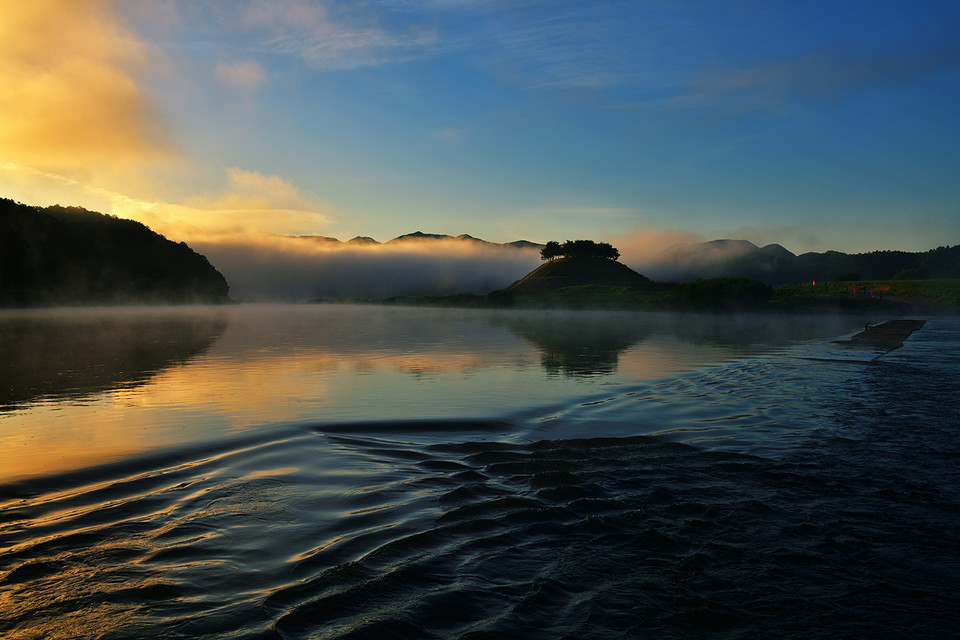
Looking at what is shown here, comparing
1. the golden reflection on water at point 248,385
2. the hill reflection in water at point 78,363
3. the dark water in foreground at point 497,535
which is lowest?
the dark water in foreground at point 497,535

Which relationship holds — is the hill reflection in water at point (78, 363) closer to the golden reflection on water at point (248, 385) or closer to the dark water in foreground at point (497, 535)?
the golden reflection on water at point (248, 385)

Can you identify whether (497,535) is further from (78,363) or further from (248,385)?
(78,363)

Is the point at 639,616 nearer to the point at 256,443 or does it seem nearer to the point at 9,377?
the point at 256,443

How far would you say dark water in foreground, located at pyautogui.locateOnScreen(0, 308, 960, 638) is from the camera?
4.87m

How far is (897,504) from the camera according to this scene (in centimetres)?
771

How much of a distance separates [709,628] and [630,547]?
157cm

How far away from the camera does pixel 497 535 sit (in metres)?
6.59

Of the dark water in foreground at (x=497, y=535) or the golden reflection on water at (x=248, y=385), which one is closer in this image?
the dark water in foreground at (x=497, y=535)

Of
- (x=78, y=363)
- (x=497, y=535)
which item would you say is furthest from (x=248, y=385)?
(x=497, y=535)

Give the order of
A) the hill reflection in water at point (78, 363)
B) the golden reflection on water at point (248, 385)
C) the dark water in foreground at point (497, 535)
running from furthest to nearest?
the hill reflection in water at point (78, 363) → the golden reflection on water at point (248, 385) → the dark water in foreground at point (497, 535)

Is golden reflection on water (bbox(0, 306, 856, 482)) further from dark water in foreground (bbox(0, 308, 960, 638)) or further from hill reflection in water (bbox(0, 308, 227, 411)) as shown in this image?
dark water in foreground (bbox(0, 308, 960, 638))

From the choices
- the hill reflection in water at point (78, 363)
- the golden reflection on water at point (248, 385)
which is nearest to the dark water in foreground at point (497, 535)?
the golden reflection on water at point (248, 385)

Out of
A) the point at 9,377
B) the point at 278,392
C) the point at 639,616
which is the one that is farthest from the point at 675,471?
the point at 9,377

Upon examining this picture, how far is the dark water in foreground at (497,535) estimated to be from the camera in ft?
16.0
